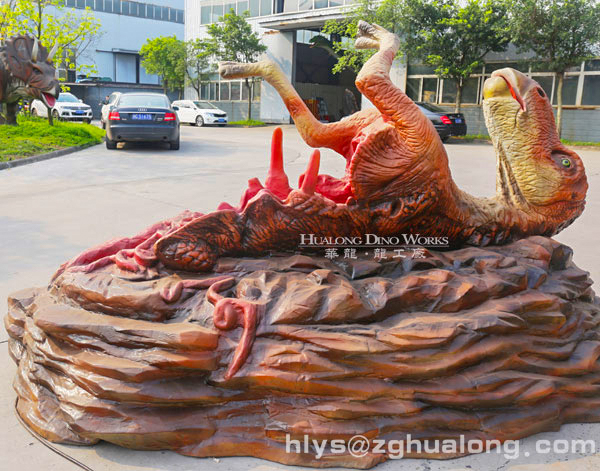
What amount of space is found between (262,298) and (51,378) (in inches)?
→ 33.9

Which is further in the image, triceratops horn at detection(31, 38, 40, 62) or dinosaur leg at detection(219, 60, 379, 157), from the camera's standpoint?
triceratops horn at detection(31, 38, 40, 62)

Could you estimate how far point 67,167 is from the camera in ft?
30.1

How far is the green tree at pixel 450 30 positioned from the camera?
49.2 feet

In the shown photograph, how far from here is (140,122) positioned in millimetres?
10930

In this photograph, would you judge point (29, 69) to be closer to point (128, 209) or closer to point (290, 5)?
point (128, 209)

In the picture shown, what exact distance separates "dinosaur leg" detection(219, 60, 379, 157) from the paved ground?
1485 mm

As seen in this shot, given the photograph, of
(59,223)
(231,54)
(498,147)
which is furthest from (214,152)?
(231,54)

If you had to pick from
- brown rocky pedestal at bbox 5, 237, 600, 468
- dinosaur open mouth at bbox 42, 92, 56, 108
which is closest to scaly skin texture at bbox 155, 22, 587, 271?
brown rocky pedestal at bbox 5, 237, 600, 468

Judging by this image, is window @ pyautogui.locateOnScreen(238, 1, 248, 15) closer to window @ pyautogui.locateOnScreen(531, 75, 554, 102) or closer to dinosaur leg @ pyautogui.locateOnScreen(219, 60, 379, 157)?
window @ pyautogui.locateOnScreen(531, 75, 554, 102)

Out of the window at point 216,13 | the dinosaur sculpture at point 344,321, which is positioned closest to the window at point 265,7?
the window at point 216,13

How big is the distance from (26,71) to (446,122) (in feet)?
32.2

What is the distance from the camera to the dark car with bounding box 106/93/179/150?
429 inches

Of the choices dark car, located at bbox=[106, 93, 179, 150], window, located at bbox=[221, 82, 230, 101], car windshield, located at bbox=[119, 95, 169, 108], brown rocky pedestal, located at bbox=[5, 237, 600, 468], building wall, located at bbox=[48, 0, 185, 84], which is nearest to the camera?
brown rocky pedestal, located at bbox=[5, 237, 600, 468]

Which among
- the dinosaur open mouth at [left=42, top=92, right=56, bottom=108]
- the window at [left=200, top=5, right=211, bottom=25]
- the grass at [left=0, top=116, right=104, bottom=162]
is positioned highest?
the window at [left=200, top=5, right=211, bottom=25]
